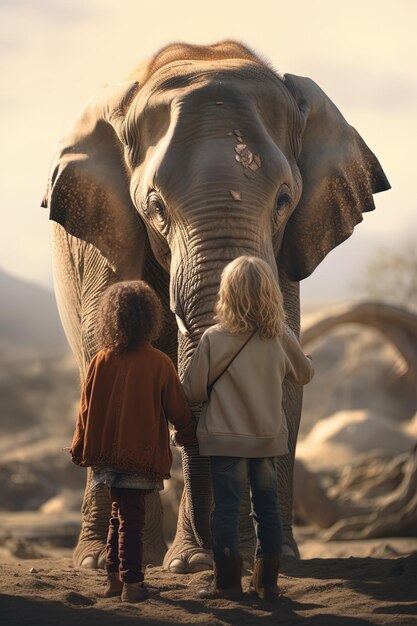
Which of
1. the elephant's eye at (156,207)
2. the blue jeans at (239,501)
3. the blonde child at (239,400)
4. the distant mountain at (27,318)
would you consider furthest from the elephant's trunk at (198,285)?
the distant mountain at (27,318)

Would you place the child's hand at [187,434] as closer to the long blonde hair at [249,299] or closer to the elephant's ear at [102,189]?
the long blonde hair at [249,299]

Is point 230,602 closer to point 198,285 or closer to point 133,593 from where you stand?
point 133,593

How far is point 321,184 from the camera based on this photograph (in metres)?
9.29

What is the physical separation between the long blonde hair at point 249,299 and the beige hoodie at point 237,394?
6 cm

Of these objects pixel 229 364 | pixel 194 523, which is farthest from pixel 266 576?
pixel 194 523

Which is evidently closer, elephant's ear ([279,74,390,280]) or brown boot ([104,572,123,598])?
brown boot ([104,572,123,598])

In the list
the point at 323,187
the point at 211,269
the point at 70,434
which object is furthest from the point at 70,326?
the point at 70,434

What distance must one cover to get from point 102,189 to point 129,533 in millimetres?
2939

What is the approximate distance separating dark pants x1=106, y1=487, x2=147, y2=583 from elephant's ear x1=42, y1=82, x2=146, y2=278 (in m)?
2.45

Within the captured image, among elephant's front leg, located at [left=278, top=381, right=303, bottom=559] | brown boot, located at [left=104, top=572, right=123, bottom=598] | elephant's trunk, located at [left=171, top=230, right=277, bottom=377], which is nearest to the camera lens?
brown boot, located at [left=104, top=572, right=123, bottom=598]

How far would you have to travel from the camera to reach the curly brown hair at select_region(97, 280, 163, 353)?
266 inches

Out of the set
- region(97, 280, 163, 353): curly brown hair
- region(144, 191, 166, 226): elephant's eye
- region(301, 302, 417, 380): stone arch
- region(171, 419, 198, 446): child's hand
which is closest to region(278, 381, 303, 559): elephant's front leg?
region(144, 191, 166, 226): elephant's eye

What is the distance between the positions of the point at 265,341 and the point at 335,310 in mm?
10586

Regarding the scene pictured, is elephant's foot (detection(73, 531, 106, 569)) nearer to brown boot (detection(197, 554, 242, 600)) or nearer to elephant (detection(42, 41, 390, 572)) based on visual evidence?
elephant (detection(42, 41, 390, 572))
